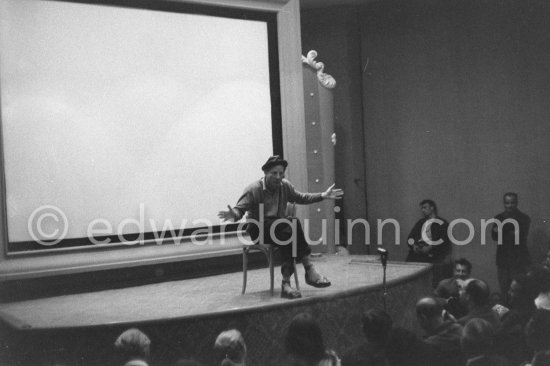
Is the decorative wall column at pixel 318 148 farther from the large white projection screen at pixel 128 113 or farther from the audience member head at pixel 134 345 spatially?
the audience member head at pixel 134 345

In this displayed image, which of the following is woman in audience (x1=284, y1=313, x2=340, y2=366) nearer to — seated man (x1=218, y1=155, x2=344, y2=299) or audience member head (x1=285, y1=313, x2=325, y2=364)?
audience member head (x1=285, y1=313, x2=325, y2=364)

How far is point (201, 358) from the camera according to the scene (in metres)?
4.07

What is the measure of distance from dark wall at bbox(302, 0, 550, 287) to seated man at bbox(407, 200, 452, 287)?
81 centimetres

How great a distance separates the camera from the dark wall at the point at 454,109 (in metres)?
7.25

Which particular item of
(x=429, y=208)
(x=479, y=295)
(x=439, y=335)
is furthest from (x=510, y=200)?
(x=439, y=335)

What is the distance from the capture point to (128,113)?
5.45 meters

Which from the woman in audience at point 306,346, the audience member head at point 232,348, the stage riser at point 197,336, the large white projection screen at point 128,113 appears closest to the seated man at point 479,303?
the woman in audience at point 306,346

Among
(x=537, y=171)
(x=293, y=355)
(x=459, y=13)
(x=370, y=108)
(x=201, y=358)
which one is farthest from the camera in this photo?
(x=370, y=108)

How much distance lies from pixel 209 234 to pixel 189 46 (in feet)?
5.21

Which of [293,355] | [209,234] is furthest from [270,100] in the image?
[293,355]

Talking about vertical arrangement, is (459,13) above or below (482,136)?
above

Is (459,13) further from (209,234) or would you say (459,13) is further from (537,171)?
(209,234)

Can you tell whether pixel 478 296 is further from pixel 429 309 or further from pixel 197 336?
pixel 197 336

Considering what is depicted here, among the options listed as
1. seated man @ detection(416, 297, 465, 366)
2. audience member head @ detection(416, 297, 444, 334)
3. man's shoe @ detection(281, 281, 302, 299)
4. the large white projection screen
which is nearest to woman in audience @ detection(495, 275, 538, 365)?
seated man @ detection(416, 297, 465, 366)
